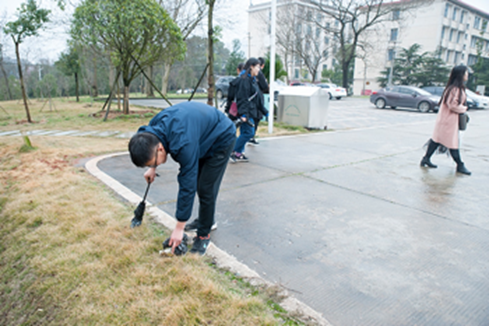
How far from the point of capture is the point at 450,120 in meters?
4.93

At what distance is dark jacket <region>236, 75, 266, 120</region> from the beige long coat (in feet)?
9.24

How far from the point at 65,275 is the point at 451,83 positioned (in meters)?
5.26

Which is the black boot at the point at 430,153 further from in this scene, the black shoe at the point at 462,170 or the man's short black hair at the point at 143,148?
the man's short black hair at the point at 143,148

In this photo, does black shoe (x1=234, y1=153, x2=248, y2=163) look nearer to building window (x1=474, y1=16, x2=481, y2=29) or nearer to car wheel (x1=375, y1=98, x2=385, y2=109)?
car wheel (x1=375, y1=98, x2=385, y2=109)

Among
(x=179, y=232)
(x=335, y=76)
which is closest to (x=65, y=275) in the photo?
(x=179, y=232)

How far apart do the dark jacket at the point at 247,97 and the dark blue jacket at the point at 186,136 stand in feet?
10.5

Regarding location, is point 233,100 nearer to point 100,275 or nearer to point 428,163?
point 428,163

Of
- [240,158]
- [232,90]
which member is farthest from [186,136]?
[232,90]

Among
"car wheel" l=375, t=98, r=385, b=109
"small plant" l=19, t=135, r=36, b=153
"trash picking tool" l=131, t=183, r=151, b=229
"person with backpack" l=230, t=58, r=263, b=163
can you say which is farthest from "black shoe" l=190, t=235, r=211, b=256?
"car wheel" l=375, t=98, r=385, b=109

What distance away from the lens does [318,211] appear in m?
3.40

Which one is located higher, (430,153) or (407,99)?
(407,99)

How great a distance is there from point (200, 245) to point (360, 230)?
143 cm

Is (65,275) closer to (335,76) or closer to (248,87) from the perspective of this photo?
(248,87)

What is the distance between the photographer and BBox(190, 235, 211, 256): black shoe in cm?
251
